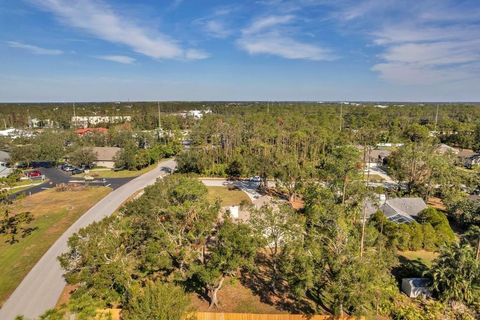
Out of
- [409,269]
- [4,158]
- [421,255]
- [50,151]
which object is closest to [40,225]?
[50,151]

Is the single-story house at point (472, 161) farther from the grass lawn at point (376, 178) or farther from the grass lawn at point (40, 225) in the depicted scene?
the grass lawn at point (40, 225)

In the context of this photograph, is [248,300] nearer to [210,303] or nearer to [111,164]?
[210,303]

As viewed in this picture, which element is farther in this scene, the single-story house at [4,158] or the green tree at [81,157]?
the green tree at [81,157]

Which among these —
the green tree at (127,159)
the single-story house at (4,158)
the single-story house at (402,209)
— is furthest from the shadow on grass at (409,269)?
the single-story house at (4,158)

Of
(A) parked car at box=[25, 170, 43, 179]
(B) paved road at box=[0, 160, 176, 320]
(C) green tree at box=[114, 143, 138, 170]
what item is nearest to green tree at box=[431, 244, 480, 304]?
(B) paved road at box=[0, 160, 176, 320]

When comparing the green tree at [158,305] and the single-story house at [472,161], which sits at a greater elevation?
the green tree at [158,305]

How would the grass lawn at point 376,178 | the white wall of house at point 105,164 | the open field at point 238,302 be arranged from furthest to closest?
the white wall of house at point 105,164
the grass lawn at point 376,178
the open field at point 238,302

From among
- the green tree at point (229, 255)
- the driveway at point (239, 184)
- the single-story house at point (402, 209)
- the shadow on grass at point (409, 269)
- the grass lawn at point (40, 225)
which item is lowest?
the shadow on grass at point (409, 269)

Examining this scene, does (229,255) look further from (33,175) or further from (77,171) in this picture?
(33,175)
